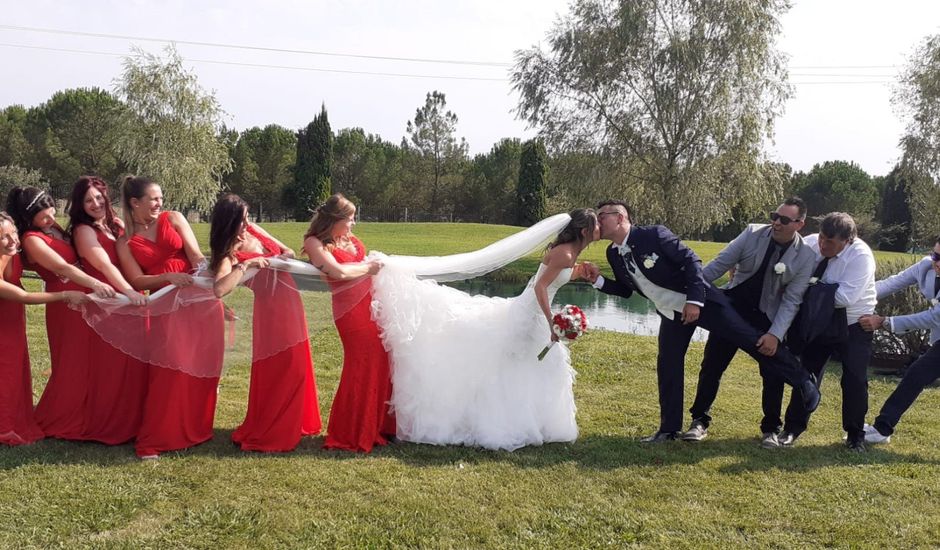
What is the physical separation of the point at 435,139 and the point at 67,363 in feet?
198

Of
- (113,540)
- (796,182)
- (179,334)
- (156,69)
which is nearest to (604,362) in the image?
(179,334)

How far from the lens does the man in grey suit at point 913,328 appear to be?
21.6 feet

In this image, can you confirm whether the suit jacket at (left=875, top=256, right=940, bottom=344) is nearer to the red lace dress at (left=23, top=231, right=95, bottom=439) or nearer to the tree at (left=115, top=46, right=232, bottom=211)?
the red lace dress at (left=23, top=231, right=95, bottom=439)

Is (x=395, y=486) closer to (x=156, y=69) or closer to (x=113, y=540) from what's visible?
(x=113, y=540)

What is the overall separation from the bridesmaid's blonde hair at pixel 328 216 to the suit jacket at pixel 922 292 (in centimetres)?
544

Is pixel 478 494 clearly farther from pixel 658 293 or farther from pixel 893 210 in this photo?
pixel 893 210

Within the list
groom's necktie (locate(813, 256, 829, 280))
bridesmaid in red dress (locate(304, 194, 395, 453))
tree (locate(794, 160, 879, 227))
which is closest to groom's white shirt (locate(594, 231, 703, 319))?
groom's necktie (locate(813, 256, 829, 280))

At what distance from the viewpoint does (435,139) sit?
64812 millimetres

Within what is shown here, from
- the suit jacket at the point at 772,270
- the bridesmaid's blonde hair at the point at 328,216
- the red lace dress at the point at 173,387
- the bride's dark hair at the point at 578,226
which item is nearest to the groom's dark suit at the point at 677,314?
the suit jacket at the point at 772,270

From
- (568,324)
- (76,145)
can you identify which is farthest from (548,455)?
Result: (76,145)

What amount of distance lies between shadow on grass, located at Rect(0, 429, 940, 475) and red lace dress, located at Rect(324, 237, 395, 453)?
0.19 metres

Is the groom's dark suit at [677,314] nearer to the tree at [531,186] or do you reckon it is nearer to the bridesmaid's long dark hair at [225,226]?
the bridesmaid's long dark hair at [225,226]

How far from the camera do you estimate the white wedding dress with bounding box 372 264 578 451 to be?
6.34m

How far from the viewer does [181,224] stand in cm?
613
